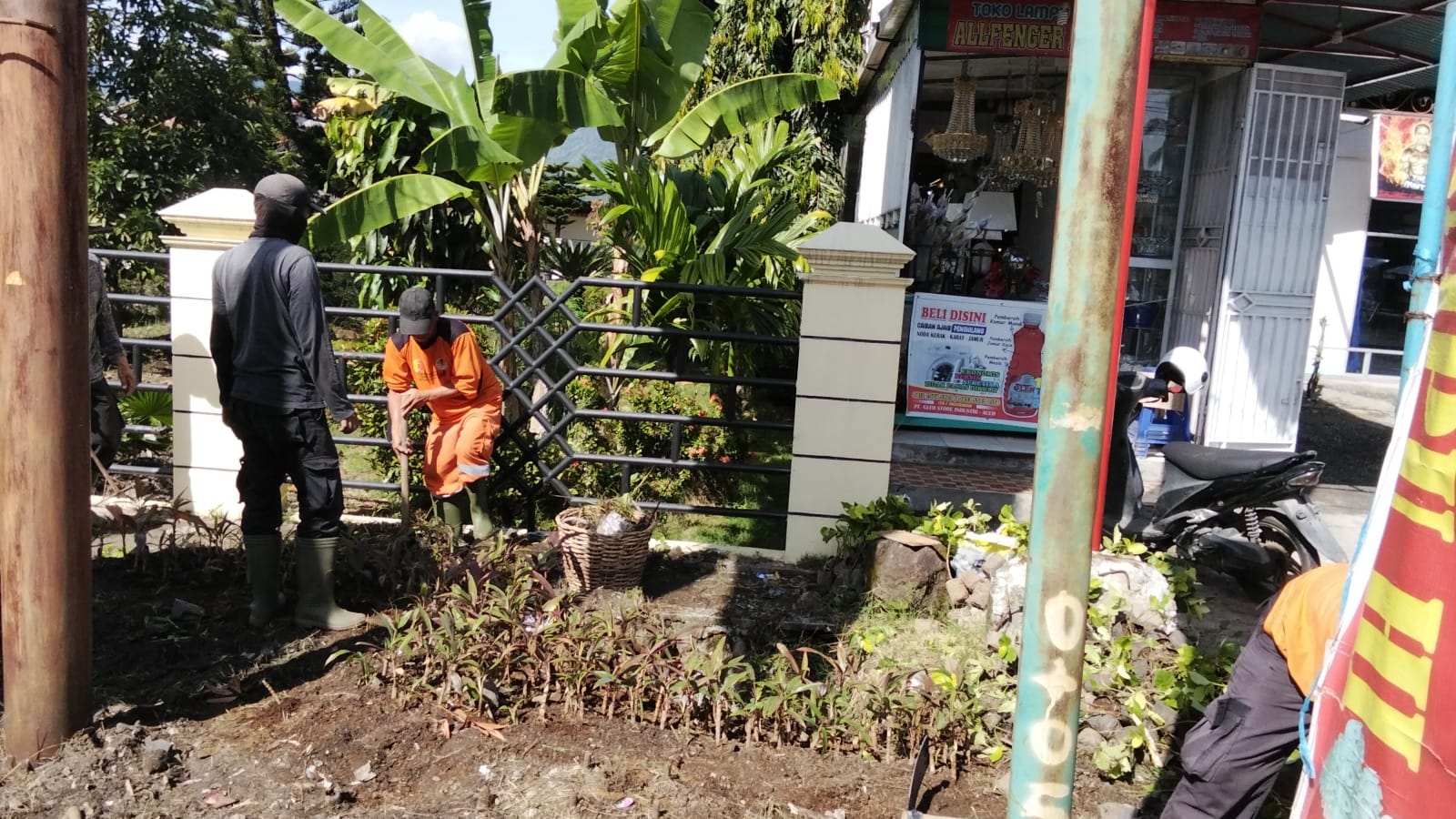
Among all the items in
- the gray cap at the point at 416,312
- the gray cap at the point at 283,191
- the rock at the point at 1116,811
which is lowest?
the rock at the point at 1116,811

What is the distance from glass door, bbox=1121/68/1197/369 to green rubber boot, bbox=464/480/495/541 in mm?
5876

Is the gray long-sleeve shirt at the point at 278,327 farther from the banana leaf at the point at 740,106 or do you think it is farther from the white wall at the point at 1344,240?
the white wall at the point at 1344,240

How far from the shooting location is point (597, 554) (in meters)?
4.79

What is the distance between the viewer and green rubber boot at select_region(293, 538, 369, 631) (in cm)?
423

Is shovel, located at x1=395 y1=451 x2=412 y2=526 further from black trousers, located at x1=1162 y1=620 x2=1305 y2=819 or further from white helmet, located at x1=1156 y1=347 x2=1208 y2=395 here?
white helmet, located at x1=1156 y1=347 x2=1208 y2=395

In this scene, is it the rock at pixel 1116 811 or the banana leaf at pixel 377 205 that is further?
the banana leaf at pixel 377 205

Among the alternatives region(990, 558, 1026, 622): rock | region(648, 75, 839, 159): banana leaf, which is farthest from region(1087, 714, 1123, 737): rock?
region(648, 75, 839, 159): banana leaf

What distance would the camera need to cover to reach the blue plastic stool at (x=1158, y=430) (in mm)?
8586

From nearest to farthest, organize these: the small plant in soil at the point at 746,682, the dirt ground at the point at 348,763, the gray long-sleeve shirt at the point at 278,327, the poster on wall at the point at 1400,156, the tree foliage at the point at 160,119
Result: the dirt ground at the point at 348,763 → the small plant in soil at the point at 746,682 → the gray long-sleeve shirt at the point at 278,327 → the tree foliage at the point at 160,119 → the poster on wall at the point at 1400,156

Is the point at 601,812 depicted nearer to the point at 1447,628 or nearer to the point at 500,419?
the point at 1447,628

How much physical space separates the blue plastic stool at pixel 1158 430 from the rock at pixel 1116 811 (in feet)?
18.8

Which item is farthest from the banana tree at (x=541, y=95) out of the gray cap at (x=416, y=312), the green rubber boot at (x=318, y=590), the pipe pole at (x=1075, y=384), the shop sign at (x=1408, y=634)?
the shop sign at (x=1408, y=634)

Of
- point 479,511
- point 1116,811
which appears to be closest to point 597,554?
point 479,511

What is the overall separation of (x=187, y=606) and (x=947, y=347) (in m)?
5.80
